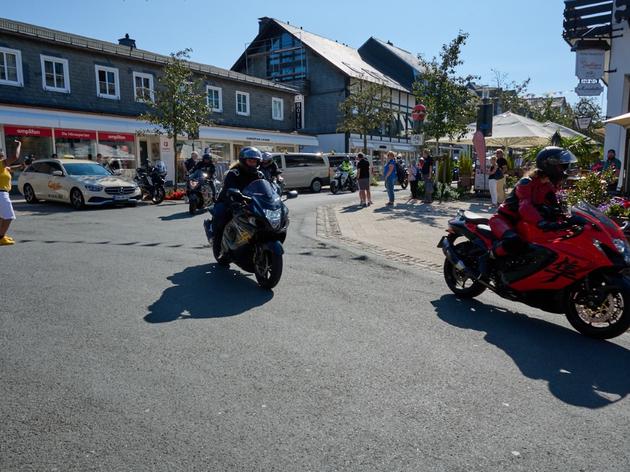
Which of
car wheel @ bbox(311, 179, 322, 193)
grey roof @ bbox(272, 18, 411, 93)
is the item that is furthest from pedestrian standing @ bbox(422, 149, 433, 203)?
grey roof @ bbox(272, 18, 411, 93)

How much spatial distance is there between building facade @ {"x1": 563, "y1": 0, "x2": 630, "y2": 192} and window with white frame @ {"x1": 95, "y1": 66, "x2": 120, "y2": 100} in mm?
20376

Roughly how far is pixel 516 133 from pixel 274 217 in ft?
46.1

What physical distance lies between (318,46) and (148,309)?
41.5 meters

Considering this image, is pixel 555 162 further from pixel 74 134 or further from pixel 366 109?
pixel 366 109

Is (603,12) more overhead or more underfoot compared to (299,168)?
more overhead

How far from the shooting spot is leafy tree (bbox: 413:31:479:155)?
1861 centimetres

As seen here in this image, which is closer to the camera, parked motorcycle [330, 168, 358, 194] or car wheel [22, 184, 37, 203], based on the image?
car wheel [22, 184, 37, 203]

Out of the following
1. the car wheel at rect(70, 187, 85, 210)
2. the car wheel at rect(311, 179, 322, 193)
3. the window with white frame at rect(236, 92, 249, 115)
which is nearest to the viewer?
the car wheel at rect(70, 187, 85, 210)

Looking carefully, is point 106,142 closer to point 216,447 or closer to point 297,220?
point 297,220

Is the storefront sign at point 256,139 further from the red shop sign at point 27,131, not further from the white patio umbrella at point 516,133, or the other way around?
the white patio umbrella at point 516,133

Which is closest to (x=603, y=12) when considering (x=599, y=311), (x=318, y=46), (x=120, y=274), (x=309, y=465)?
(x=599, y=311)

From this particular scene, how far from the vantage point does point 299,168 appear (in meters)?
24.6

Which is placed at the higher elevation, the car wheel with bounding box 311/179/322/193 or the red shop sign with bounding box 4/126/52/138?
the red shop sign with bounding box 4/126/52/138

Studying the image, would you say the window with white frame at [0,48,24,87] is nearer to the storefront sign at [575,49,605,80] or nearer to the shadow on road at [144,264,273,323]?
the shadow on road at [144,264,273,323]
